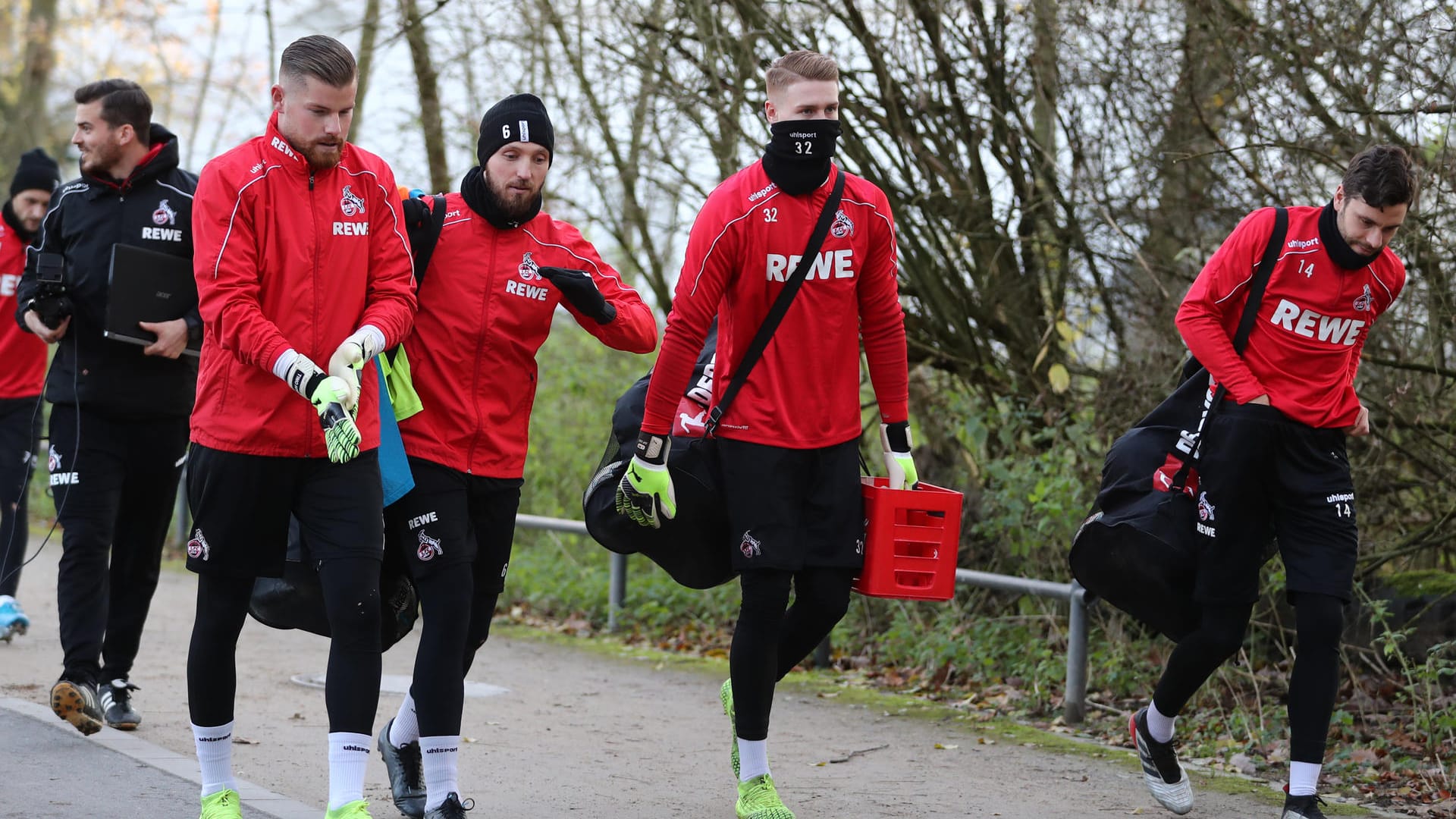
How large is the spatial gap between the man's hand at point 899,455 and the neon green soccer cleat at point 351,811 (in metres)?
1.96

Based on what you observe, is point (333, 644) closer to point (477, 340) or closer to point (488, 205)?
point (477, 340)

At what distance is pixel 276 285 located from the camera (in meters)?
4.33

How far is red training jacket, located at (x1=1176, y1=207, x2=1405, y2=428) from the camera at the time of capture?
5.18 metres

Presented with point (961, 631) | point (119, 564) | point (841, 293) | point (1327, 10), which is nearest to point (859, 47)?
point (1327, 10)

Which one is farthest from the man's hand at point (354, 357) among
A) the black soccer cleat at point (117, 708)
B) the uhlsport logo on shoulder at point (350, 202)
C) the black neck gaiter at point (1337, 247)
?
the black neck gaiter at point (1337, 247)

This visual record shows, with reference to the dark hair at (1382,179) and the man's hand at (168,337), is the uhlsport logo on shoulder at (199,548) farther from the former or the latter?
the dark hair at (1382,179)

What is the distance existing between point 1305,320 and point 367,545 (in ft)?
10.1

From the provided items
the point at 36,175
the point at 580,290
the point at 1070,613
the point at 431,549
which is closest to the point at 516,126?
the point at 580,290

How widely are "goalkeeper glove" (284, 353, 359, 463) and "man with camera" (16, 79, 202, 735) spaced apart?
2.08 m

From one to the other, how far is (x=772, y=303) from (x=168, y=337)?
94.4 inches

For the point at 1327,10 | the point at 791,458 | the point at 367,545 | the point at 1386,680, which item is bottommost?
the point at 1386,680

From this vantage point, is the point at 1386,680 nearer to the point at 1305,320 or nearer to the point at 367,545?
the point at 1305,320

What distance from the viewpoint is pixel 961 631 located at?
8156 mm

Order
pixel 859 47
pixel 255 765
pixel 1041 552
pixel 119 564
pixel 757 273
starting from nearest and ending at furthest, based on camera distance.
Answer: pixel 757 273, pixel 255 765, pixel 119 564, pixel 1041 552, pixel 859 47
